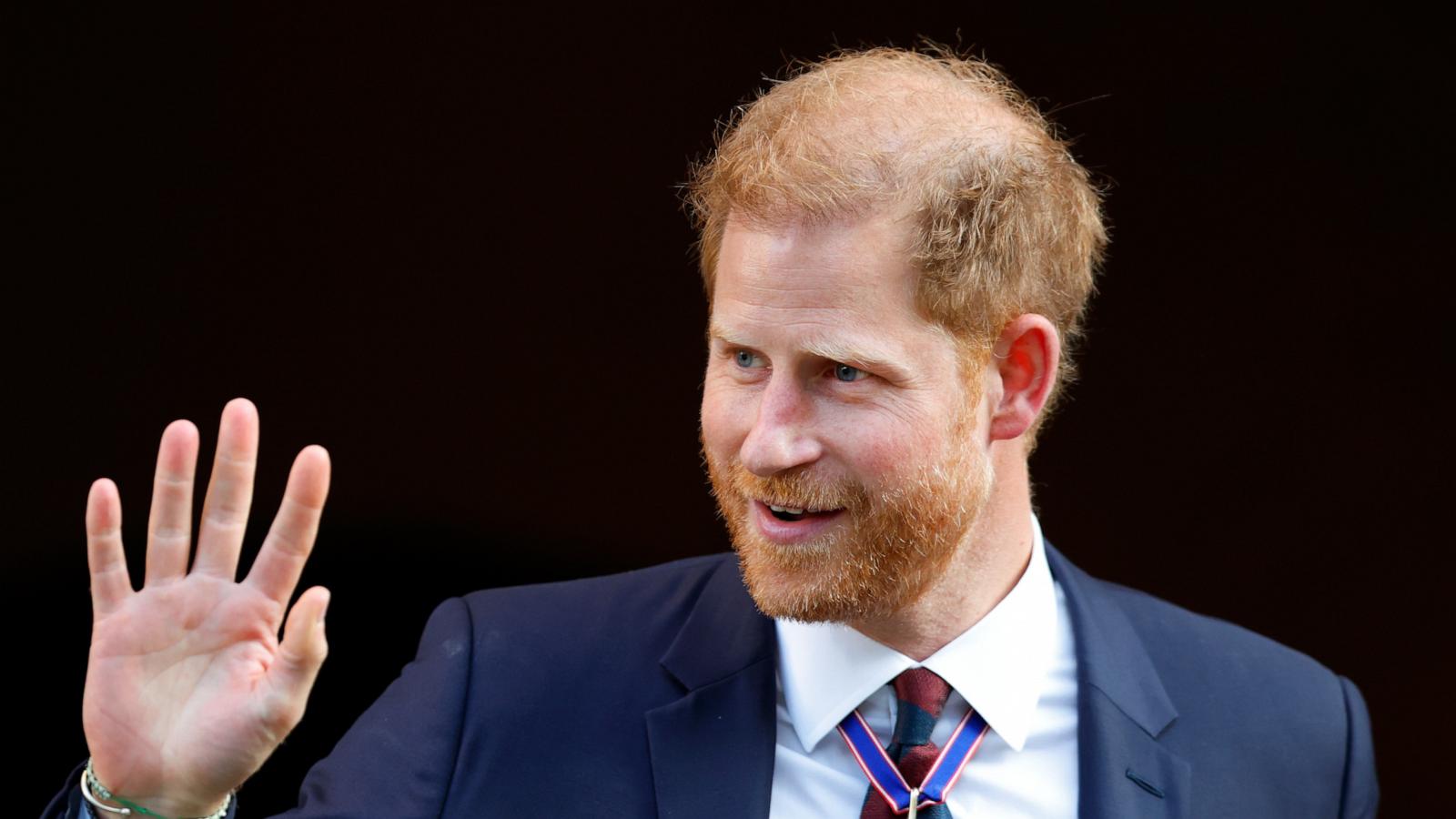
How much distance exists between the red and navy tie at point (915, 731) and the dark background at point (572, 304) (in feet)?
4.92

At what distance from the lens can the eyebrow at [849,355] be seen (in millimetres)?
2566

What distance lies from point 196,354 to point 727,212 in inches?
58.6

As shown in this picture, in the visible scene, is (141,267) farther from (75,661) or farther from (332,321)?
(75,661)

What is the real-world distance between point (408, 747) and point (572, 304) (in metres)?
1.61

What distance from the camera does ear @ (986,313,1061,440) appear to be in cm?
282

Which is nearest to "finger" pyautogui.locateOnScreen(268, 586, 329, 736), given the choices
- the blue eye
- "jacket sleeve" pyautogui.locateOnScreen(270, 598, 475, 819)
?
"jacket sleeve" pyautogui.locateOnScreen(270, 598, 475, 819)

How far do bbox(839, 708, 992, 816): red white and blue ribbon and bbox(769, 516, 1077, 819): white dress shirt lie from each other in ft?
0.07

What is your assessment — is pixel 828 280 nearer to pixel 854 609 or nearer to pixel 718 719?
pixel 854 609

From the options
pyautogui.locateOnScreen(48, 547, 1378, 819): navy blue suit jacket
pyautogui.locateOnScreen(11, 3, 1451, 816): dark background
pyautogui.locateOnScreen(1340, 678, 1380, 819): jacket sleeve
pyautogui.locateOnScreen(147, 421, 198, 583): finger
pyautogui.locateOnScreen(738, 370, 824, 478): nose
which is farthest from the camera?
pyautogui.locateOnScreen(11, 3, 1451, 816): dark background

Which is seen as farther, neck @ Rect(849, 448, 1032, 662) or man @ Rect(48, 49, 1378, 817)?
neck @ Rect(849, 448, 1032, 662)

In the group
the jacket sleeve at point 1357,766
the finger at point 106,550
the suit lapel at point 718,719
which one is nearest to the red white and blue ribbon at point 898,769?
the suit lapel at point 718,719

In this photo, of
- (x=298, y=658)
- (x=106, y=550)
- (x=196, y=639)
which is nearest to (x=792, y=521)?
(x=298, y=658)

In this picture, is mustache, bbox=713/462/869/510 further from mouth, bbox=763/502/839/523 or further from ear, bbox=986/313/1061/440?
ear, bbox=986/313/1061/440

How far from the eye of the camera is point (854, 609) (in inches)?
106
